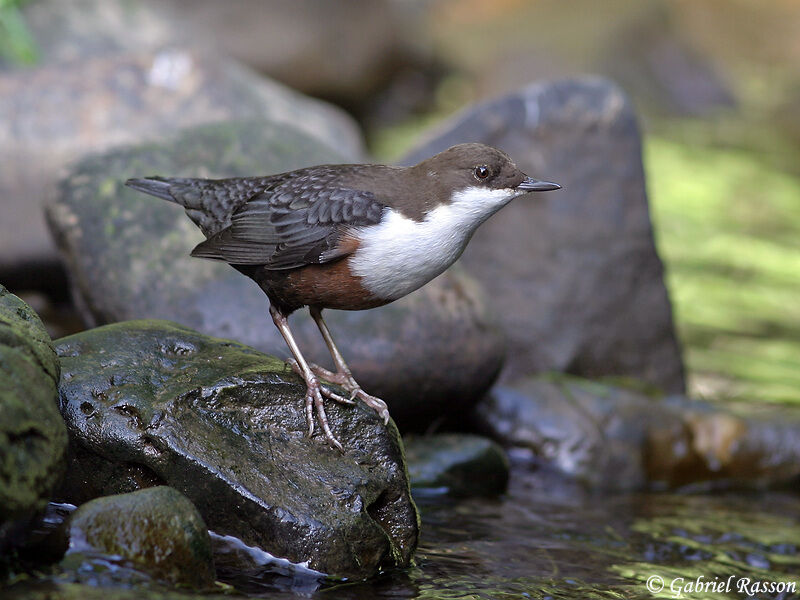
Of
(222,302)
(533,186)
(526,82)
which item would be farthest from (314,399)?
(526,82)

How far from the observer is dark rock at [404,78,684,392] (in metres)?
6.68

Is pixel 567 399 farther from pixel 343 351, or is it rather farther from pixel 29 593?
pixel 29 593

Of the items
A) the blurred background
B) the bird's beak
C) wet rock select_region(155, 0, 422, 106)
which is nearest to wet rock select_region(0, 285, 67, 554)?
the bird's beak

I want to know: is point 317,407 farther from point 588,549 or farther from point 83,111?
point 83,111

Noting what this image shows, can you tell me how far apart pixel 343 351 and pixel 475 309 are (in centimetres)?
84

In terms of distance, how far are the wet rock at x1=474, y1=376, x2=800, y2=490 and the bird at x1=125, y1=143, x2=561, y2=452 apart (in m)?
2.08

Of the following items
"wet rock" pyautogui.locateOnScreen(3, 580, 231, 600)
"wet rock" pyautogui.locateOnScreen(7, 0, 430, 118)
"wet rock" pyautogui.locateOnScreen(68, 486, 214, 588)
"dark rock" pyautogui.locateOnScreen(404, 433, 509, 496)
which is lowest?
"dark rock" pyautogui.locateOnScreen(404, 433, 509, 496)

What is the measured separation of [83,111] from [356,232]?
4.44 meters

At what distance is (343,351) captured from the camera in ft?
16.3

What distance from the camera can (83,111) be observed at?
289 inches

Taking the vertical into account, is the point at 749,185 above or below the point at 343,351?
above

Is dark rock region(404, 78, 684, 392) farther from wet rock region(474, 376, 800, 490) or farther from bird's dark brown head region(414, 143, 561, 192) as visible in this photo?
bird's dark brown head region(414, 143, 561, 192)

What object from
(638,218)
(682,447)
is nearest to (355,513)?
(682,447)

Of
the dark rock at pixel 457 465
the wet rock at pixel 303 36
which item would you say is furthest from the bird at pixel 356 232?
the wet rock at pixel 303 36
